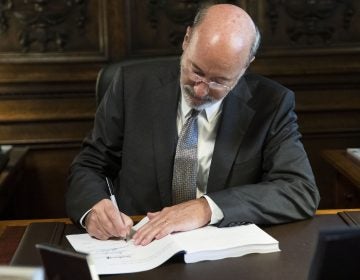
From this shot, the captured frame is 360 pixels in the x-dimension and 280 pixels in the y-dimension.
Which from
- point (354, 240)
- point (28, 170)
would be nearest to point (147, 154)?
point (354, 240)

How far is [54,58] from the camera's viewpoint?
2906 millimetres

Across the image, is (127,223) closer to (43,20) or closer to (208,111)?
(208,111)

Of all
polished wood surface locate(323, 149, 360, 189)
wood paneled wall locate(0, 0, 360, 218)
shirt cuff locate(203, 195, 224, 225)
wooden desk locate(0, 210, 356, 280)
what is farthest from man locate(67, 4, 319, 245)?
wood paneled wall locate(0, 0, 360, 218)

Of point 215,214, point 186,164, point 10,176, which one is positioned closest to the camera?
point 215,214

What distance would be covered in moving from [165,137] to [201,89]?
225 mm

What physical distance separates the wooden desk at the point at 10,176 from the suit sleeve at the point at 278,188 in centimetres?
99

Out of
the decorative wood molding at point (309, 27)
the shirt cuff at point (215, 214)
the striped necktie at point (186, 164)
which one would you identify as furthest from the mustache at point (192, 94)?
the decorative wood molding at point (309, 27)

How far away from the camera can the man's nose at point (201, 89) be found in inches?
68.0

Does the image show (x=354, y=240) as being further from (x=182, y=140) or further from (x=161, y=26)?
(x=161, y=26)

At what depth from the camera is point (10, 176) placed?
2389 millimetres

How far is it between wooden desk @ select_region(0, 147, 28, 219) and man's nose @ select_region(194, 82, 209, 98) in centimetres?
92

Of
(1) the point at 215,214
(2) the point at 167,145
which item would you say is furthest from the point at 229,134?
(1) the point at 215,214

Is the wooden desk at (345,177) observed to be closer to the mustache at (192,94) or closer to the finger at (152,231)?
the mustache at (192,94)

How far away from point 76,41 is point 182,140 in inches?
50.1
